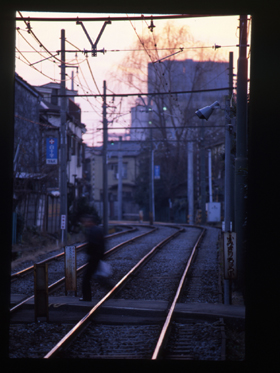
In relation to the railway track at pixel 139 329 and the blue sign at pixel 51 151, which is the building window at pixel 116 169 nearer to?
the blue sign at pixel 51 151

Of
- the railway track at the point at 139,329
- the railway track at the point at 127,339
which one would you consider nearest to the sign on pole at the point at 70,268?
the railway track at the point at 139,329

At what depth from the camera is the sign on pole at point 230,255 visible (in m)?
9.26

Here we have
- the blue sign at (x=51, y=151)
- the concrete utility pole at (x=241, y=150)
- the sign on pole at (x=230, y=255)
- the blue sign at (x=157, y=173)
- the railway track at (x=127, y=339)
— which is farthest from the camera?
the blue sign at (x=157, y=173)

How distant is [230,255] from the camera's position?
931cm

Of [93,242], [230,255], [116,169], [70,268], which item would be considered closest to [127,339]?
[93,242]

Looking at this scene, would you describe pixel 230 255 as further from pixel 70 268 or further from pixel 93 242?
pixel 70 268

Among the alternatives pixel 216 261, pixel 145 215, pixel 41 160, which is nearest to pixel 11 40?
pixel 216 261

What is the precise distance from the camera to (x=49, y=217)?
28.1 meters

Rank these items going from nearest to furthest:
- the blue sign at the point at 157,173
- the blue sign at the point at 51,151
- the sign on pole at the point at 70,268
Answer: the sign on pole at the point at 70,268 → the blue sign at the point at 51,151 → the blue sign at the point at 157,173

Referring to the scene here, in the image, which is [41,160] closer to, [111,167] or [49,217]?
[49,217]

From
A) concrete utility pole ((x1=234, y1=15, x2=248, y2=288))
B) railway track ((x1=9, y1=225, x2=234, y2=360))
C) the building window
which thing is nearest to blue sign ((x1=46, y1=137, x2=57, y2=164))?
railway track ((x1=9, y1=225, x2=234, y2=360))

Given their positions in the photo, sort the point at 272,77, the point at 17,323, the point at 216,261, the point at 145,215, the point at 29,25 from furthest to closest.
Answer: the point at 145,215 < the point at 216,261 < the point at 29,25 < the point at 17,323 < the point at 272,77

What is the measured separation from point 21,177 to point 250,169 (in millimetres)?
18058

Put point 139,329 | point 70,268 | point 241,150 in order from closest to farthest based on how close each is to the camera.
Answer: point 139,329 → point 70,268 → point 241,150
